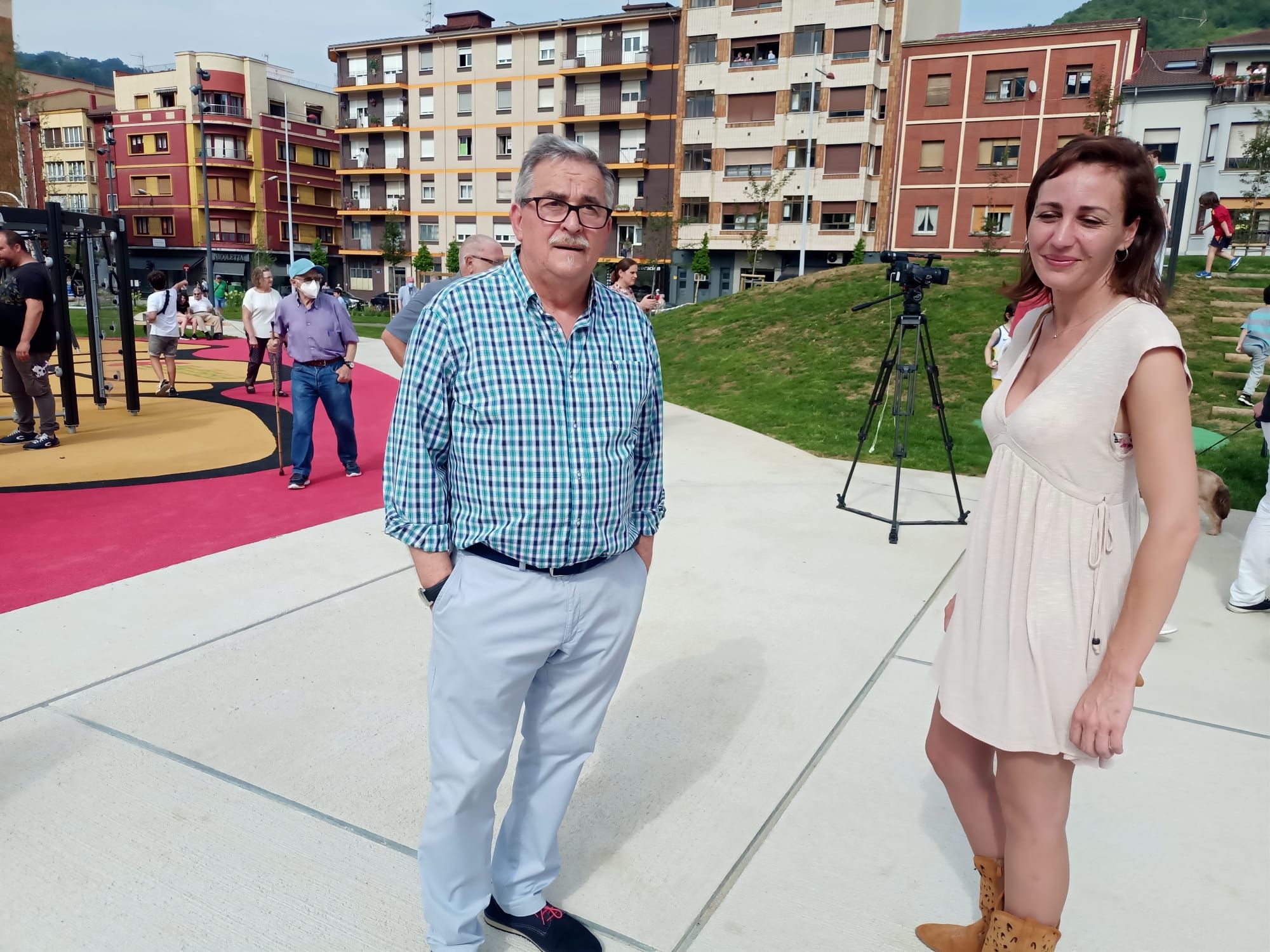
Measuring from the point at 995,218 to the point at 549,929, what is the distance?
4109 cm

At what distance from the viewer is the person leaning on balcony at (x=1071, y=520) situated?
159cm

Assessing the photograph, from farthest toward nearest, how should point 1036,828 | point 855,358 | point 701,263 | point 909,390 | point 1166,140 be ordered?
1. point 701,263
2. point 1166,140
3. point 855,358
4. point 909,390
5. point 1036,828

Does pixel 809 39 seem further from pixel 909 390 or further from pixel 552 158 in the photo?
pixel 552 158

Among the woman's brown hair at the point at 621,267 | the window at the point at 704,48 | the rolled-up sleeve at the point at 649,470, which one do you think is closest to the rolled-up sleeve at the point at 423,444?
the rolled-up sleeve at the point at 649,470

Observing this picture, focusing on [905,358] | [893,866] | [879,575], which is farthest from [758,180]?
[893,866]

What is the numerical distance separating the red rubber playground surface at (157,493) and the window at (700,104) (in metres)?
38.1

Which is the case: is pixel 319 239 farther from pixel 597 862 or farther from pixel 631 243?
pixel 597 862

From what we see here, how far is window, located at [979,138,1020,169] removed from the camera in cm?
3959

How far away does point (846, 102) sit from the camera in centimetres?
4178

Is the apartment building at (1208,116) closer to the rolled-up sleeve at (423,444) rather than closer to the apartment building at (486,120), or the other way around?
the apartment building at (486,120)

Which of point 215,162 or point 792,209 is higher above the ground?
point 215,162

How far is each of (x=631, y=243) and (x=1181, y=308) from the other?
1401 inches

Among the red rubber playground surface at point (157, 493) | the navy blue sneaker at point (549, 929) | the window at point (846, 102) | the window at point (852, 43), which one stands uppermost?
the window at point (852, 43)

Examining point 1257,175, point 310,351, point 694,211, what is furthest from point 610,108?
point 310,351
